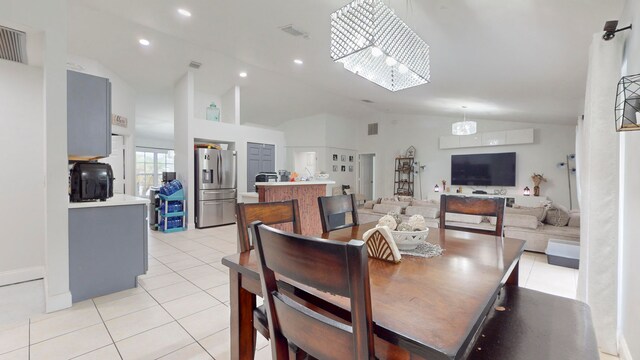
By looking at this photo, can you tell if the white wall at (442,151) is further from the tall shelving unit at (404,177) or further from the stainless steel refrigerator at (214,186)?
the stainless steel refrigerator at (214,186)

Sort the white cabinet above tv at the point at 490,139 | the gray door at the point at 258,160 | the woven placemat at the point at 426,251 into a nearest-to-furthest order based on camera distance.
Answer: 1. the woven placemat at the point at 426,251
2. the gray door at the point at 258,160
3. the white cabinet above tv at the point at 490,139

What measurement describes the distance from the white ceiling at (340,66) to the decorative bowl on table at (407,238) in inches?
75.7

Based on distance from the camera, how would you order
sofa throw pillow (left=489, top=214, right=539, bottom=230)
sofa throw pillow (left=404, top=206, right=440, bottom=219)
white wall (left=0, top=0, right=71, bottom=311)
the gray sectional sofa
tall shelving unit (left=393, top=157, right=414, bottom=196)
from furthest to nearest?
tall shelving unit (left=393, top=157, right=414, bottom=196), sofa throw pillow (left=404, top=206, right=440, bottom=219), sofa throw pillow (left=489, top=214, right=539, bottom=230), the gray sectional sofa, white wall (left=0, top=0, right=71, bottom=311)

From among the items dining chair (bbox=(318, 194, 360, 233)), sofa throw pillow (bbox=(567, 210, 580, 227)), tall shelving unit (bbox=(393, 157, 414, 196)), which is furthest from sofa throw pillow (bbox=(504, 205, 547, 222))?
tall shelving unit (bbox=(393, 157, 414, 196))

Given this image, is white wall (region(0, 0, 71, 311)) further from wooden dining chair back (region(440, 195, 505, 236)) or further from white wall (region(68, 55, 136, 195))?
white wall (region(68, 55, 136, 195))

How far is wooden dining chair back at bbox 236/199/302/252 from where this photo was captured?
1477mm

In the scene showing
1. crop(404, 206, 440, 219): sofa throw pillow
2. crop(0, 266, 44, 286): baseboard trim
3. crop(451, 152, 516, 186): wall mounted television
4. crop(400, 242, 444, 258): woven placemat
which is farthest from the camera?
crop(451, 152, 516, 186): wall mounted television

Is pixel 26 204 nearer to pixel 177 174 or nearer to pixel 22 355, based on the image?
pixel 22 355

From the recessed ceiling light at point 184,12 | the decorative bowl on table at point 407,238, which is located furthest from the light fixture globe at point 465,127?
the recessed ceiling light at point 184,12

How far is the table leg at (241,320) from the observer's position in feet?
4.30

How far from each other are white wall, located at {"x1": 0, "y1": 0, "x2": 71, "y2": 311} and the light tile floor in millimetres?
303

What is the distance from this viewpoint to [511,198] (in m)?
6.83

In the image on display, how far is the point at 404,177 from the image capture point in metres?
8.99

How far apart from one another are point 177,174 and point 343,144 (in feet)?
17.8
